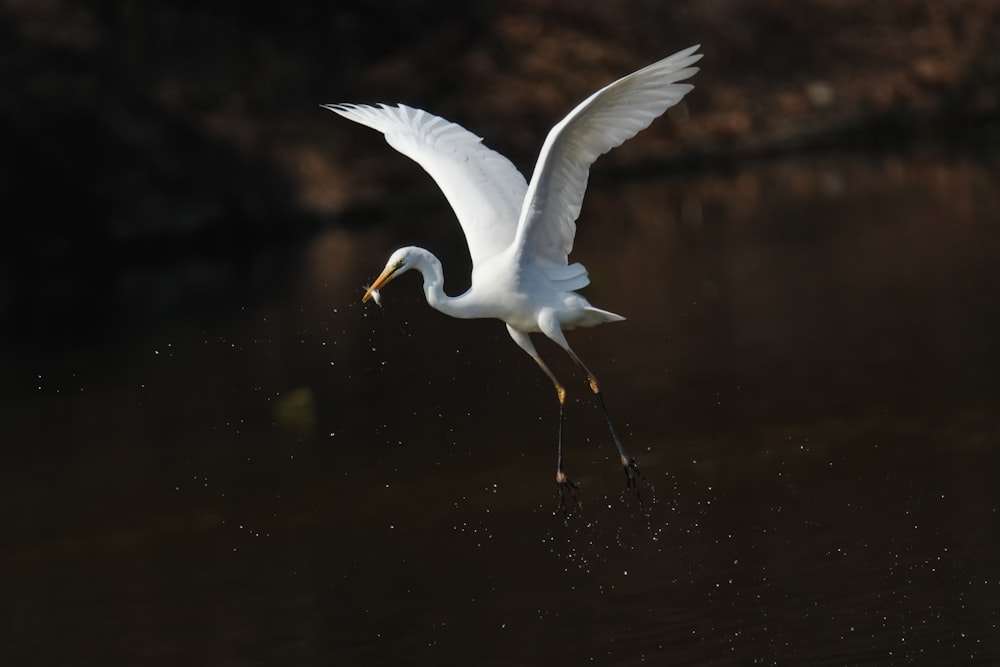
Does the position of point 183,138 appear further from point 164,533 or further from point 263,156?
point 164,533

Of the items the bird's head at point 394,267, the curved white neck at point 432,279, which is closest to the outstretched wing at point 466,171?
the curved white neck at point 432,279

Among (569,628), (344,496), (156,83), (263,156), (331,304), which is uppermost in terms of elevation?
(156,83)

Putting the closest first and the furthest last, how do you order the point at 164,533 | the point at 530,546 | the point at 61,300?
1. the point at 530,546
2. the point at 164,533
3. the point at 61,300

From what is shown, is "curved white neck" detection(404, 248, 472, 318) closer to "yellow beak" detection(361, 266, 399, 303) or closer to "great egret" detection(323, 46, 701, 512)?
"great egret" detection(323, 46, 701, 512)

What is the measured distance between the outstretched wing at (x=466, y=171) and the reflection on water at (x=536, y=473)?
1722 millimetres

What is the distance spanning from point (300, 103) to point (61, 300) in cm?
921

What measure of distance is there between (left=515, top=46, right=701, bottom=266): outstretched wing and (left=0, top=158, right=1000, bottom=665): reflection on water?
177 cm

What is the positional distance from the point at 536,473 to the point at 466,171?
2.85m

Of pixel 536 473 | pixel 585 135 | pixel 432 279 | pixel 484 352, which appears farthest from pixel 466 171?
pixel 484 352

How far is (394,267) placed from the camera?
27.1ft

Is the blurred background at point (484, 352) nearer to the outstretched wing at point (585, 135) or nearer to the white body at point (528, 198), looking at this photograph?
the white body at point (528, 198)

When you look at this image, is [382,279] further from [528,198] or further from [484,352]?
[484,352]

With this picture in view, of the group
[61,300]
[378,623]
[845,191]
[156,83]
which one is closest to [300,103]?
[156,83]

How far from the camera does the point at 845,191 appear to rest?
24.6 metres
